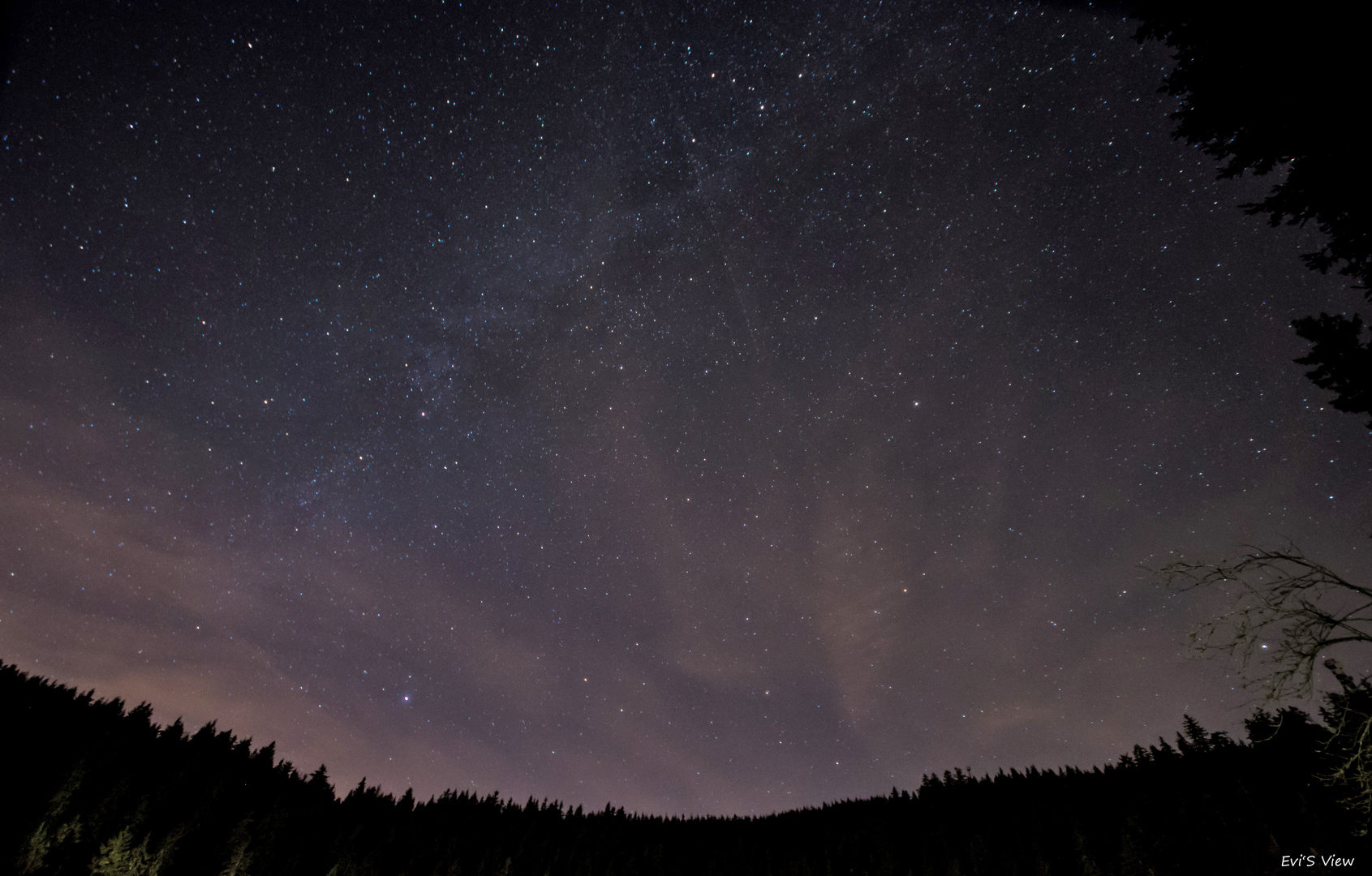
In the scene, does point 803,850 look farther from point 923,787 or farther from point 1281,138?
point 1281,138

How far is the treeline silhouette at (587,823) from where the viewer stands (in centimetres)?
2886

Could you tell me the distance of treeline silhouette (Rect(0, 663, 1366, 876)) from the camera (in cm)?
2886

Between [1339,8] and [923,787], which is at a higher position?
[1339,8]

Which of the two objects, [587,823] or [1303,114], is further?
[587,823]

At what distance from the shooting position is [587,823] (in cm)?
6981

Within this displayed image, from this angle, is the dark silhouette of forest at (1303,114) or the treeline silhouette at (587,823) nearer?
the dark silhouette of forest at (1303,114)

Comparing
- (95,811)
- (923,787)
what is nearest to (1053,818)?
(923,787)

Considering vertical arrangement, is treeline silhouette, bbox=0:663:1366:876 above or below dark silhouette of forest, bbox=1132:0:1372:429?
below

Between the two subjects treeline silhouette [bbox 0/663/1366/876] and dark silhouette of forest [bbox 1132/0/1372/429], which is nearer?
dark silhouette of forest [bbox 1132/0/1372/429]

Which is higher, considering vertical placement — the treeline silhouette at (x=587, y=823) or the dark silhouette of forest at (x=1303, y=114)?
the dark silhouette of forest at (x=1303, y=114)

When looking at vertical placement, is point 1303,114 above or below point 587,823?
above

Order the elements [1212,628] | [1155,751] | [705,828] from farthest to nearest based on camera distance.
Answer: [705,828] → [1155,751] → [1212,628]

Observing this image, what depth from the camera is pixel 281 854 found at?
4556cm

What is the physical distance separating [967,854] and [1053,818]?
715 cm
